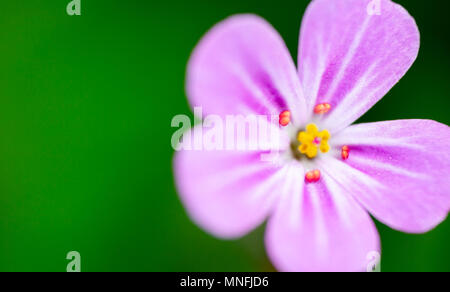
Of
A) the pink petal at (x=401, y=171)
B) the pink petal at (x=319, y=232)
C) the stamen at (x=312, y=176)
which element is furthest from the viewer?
the stamen at (x=312, y=176)

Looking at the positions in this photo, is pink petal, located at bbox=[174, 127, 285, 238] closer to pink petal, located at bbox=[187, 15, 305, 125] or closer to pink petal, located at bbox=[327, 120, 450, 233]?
pink petal, located at bbox=[187, 15, 305, 125]

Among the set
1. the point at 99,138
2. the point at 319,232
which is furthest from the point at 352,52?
the point at 99,138

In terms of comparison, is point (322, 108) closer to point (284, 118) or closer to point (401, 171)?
point (284, 118)

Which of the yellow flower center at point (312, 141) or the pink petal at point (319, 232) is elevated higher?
the yellow flower center at point (312, 141)

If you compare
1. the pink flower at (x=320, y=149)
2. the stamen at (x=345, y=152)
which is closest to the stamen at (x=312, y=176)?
the pink flower at (x=320, y=149)

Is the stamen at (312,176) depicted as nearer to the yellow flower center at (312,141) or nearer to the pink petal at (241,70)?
the yellow flower center at (312,141)
